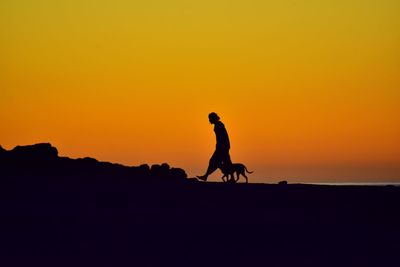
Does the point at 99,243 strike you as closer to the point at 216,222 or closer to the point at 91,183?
the point at 216,222

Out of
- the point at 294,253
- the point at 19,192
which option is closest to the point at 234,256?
the point at 294,253

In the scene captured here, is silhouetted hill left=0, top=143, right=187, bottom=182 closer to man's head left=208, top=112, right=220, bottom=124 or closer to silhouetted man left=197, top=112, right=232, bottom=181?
silhouetted man left=197, top=112, right=232, bottom=181

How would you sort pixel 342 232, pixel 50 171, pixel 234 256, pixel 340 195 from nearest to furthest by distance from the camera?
pixel 234 256
pixel 342 232
pixel 340 195
pixel 50 171

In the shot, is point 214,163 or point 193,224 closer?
point 193,224

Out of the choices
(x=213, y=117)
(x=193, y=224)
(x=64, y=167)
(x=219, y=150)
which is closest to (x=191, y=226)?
(x=193, y=224)

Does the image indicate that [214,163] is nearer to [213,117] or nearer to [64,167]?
[213,117]

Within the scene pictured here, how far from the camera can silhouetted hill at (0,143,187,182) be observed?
27.9 m

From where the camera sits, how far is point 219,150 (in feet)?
80.3

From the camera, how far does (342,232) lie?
13352 millimetres

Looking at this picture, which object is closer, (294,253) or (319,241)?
(294,253)

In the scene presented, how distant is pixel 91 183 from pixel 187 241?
10203mm

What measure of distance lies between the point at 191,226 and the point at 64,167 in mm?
16780

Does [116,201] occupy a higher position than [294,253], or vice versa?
[116,201]

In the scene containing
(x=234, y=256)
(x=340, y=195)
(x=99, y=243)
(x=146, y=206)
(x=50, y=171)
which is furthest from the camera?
(x=50, y=171)
